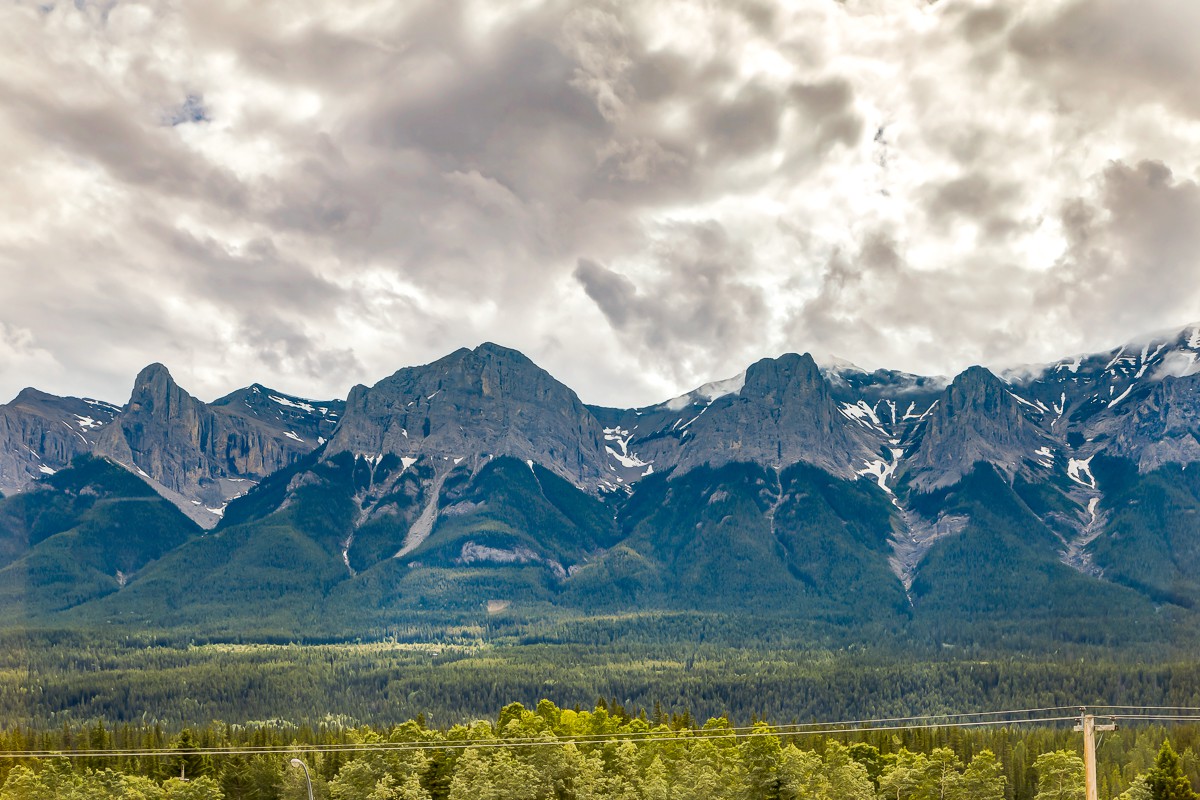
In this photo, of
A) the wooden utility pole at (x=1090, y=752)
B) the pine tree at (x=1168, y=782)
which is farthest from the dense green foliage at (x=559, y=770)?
the wooden utility pole at (x=1090, y=752)

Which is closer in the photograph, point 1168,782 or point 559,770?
point 1168,782

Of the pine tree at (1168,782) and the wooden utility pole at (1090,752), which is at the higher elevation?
the wooden utility pole at (1090,752)

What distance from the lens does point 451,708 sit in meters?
195

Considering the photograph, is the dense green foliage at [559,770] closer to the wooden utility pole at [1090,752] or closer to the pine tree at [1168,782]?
the pine tree at [1168,782]

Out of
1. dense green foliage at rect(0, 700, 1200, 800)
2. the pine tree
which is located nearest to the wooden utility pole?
dense green foliage at rect(0, 700, 1200, 800)

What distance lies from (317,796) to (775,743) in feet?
128

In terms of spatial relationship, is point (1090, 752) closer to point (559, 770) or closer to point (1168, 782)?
point (1168, 782)

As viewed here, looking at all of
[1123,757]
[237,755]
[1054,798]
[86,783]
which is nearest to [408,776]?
[237,755]

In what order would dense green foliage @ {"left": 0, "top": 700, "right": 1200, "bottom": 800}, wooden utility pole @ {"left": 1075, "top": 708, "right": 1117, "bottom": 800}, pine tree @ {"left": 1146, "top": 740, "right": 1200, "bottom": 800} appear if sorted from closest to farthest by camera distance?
wooden utility pole @ {"left": 1075, "top": 708, "right": 1117, "bottom": 800} → pine tree @ {"left": 1146, "top": 740, "right": 1200, "bottom": 800} → dense green foliage @ {"left": 0, "top": 700, "right": 1200, "bottom": 800}

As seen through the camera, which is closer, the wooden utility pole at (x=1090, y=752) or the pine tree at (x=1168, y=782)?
the wooden utility pole at (x=1090, y=752)

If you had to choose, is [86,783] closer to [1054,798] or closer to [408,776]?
[408,776]

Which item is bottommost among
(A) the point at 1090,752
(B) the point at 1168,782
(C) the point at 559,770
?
(B) the point at 1168,782

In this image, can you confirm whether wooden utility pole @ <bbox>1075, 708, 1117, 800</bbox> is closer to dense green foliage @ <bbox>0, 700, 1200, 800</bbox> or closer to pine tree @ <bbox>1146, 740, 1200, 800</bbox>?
dense green foliage @ <bbox>0, 700, 1200, 800</bbox>

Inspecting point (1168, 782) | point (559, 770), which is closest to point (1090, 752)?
point (1168, 782)
